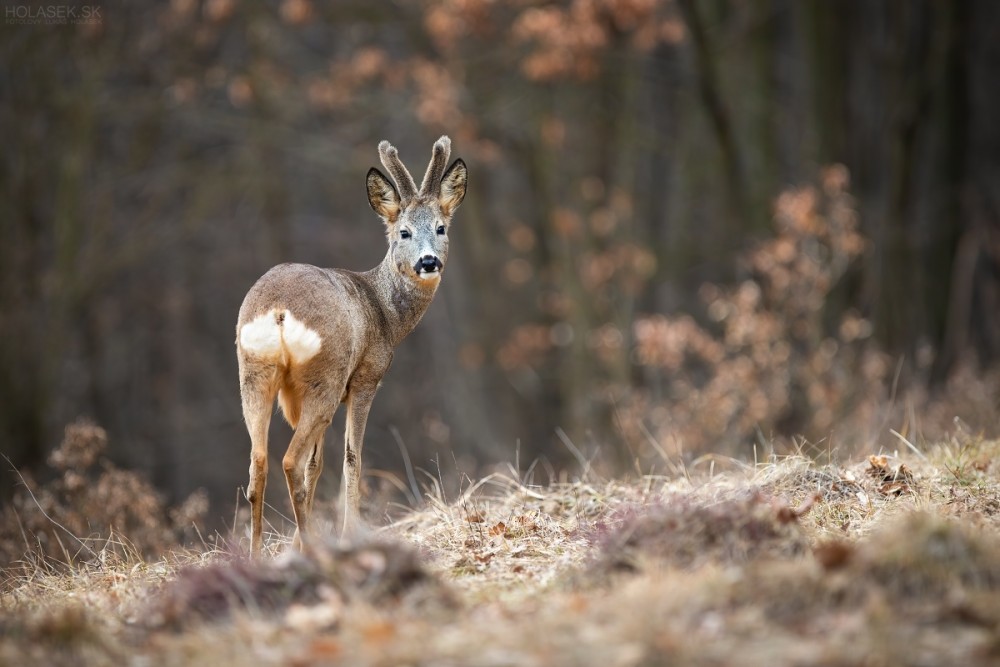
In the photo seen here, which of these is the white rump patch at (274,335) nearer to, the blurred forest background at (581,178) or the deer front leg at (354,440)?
the deer front leg at (354,440)

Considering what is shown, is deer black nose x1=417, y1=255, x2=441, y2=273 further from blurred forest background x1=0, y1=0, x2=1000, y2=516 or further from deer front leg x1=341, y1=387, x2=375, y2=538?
blurred forest background x1=0, y1=0, x2=1000, y2=516

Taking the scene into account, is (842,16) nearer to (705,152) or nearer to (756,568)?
(705,152)

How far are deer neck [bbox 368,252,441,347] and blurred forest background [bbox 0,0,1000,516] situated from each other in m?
4.24

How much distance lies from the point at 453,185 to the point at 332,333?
169 centimetres

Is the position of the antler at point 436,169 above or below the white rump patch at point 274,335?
above

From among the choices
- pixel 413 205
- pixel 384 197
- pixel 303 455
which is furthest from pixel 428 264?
pixel 303 455

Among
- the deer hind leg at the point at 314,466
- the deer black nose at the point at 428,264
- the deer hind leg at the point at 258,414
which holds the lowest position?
the deer hind leg at the point at 314,466

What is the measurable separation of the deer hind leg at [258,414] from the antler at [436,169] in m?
1.77

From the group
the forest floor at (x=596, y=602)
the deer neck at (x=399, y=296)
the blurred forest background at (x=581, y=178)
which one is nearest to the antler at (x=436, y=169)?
the deer neck at (x=399, y=296)

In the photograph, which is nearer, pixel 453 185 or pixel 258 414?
pixel 258 414

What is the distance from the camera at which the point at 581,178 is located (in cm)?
1572

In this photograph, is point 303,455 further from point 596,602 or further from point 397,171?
point 596,602

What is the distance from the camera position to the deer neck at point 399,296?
6734mm

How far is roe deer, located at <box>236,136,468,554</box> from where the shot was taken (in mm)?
5621
